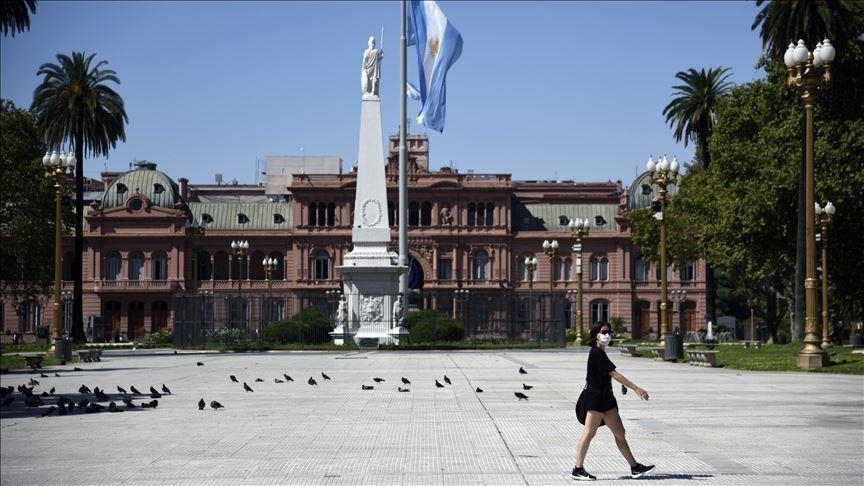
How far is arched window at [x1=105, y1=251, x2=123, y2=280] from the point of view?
112562mm

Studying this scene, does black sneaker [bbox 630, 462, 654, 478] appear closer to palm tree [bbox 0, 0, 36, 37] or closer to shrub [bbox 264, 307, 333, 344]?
palm tree [bbox 0, 0, 36, 37]

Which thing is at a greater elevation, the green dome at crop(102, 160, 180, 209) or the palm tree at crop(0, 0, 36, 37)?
the green dome at crop(102, 160, 180, 209)

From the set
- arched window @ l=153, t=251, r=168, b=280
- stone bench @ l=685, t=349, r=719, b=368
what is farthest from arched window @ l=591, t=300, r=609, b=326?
stone bench @ l=685, t=349, r=719, b=368

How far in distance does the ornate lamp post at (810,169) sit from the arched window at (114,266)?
88718mm

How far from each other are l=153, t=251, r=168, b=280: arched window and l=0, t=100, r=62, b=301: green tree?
4790cm

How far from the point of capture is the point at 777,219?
181ft

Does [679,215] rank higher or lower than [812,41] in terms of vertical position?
lower

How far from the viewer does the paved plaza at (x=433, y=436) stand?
41.5ft

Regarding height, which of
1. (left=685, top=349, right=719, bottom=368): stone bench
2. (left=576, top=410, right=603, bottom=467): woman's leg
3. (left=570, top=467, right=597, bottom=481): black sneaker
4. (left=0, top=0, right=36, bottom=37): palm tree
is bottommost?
(left=685, top=349, right=719, bottom=368): stone bench

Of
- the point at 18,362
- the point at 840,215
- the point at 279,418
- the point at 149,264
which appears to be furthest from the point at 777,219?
the point at 149,264

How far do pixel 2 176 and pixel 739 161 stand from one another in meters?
34.8

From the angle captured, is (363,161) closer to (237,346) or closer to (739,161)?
(237,346)

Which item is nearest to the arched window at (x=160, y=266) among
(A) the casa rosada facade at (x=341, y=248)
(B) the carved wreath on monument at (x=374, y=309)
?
(A) the casa rosada facade at (x=341, y=248)

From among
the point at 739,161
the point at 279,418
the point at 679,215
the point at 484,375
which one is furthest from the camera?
the point at 679,215
